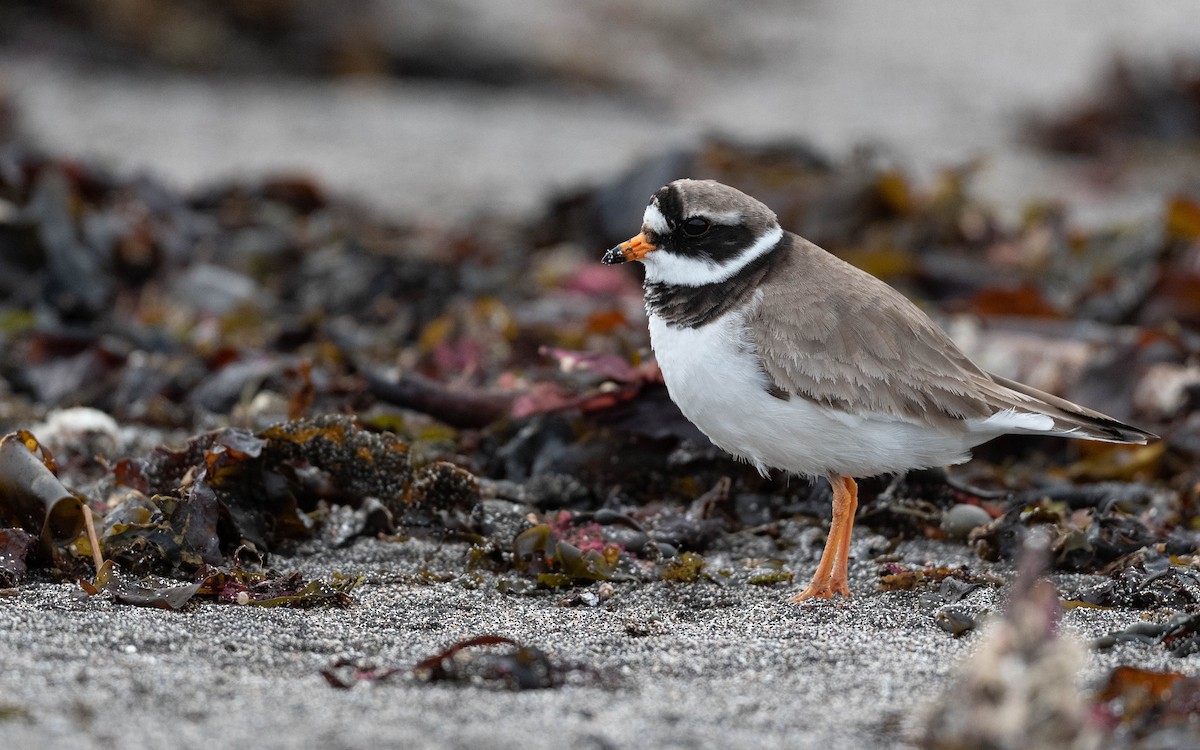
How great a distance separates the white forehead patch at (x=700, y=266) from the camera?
14.9ft

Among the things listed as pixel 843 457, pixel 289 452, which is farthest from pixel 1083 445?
pixel 289 452

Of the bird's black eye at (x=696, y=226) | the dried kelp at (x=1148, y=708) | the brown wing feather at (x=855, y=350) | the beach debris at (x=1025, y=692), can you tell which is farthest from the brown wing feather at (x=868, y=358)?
the beach debris at (x=1025, y=692)

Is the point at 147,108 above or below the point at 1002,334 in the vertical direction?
above

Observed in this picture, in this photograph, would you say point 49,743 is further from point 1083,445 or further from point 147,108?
point 147,108

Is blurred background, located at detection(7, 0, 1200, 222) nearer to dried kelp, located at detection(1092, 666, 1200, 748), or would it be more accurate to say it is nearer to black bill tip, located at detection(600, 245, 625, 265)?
black bill tip, located at detection(600, 245, 625, 265)

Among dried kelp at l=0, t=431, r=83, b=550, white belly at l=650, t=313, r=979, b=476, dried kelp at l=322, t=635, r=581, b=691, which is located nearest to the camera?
dried kelp at l=322, t=635, r=581, b=691

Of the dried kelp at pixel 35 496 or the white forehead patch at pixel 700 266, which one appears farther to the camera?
the white forehead patch at pixel 700 266

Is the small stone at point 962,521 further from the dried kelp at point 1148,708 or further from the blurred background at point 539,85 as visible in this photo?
the blurred background at point 539,85

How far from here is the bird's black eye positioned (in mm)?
4562

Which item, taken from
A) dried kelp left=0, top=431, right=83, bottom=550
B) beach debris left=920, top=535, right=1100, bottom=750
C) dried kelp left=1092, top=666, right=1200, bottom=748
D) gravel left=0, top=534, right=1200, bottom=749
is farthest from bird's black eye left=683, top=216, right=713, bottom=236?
beach debris left=920, top=535, right=1100, bottom=750

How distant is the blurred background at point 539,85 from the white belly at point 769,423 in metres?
5.32

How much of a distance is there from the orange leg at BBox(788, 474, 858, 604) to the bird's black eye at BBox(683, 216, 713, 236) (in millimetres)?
960

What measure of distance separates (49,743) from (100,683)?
1.21 feet

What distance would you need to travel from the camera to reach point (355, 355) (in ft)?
21.5
